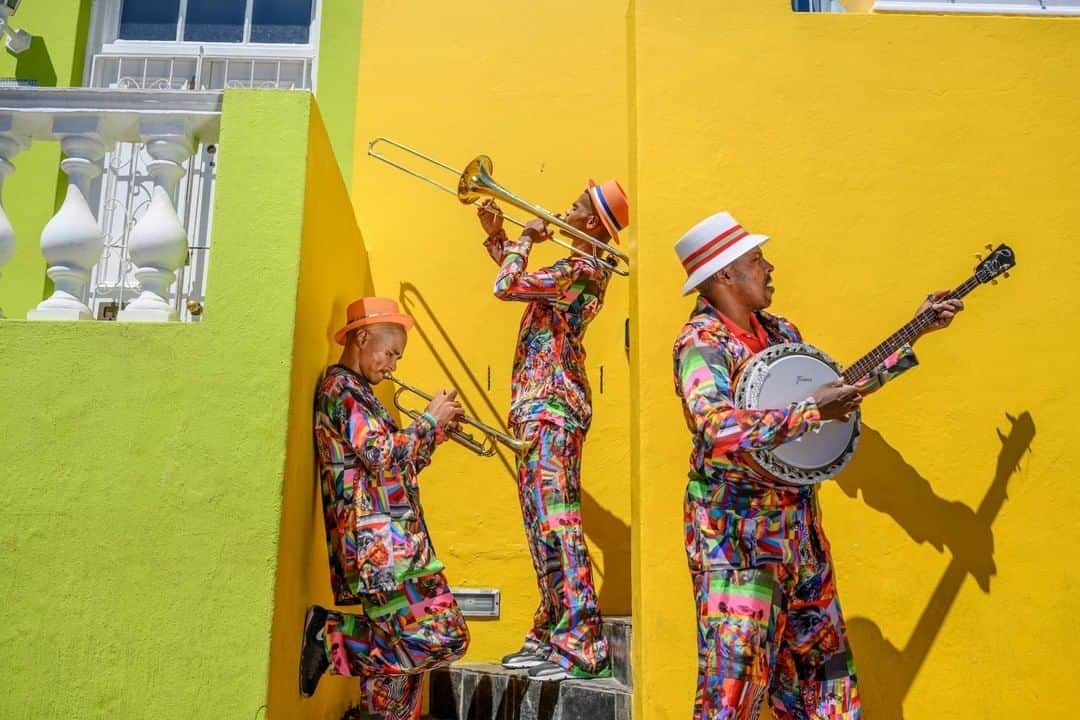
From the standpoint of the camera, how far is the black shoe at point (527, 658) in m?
5.14

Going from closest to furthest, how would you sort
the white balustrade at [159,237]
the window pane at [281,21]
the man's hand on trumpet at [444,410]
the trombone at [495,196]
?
the white balustrade at [159,237], the man's hand on trumpet at [444,410], the trombone at [495,196], the window pane at [281,21]

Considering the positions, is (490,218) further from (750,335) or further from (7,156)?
(7,156)

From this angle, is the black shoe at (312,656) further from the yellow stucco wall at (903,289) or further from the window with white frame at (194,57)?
the window with white frame at (194,57)

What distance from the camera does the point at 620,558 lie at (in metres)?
6.07

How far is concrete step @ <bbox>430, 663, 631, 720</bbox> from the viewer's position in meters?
4.69

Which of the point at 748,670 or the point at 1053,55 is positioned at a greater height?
the point at 1053,55

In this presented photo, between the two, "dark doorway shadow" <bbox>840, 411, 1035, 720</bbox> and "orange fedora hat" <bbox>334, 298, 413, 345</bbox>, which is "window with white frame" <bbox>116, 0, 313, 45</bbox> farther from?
"dark doorway shadow" <bbox>840, 411, 1035, 720</bbox>

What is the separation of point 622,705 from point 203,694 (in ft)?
5.41

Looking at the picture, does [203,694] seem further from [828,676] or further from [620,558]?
[620,558]

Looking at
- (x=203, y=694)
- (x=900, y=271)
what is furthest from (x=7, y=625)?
(x=900, y=271)

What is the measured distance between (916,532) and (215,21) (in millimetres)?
5429

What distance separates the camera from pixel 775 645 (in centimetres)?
375

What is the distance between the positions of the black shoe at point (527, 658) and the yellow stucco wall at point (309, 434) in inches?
31.5

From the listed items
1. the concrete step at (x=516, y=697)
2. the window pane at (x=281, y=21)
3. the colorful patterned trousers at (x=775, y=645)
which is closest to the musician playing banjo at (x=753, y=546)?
the colorful patterned trousers at (x=775, y=645)
